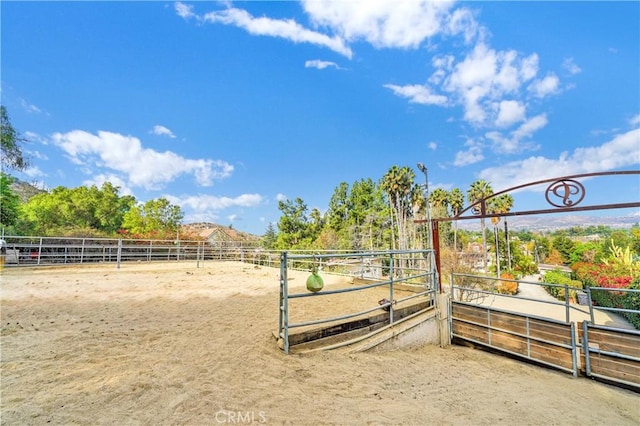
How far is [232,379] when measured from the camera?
2299 mm

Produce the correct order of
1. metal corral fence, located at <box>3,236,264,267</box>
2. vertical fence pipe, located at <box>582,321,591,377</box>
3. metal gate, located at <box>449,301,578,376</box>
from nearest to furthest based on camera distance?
vertical fence pipe, located at <box>582,321,591,377</box> < metal gate, located at <box>449,301,578,376</box> < metal corral fence, located at <box>3,236,264,267</box>

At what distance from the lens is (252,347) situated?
9.82 ft

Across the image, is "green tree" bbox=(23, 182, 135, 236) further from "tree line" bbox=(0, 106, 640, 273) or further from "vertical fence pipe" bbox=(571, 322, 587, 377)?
"vertical fence pipe" bbox=(571, 322, 587, 377)

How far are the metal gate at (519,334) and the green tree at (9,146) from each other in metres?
17.2

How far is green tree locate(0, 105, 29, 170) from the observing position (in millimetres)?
11375

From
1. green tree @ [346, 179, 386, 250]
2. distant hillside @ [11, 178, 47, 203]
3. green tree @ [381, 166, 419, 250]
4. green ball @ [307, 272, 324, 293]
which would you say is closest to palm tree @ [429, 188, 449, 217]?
green tree @ [346, 179, 386, 250]

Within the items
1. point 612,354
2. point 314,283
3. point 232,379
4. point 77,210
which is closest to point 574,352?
point 612,354

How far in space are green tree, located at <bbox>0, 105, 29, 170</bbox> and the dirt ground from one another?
10979 millimetres

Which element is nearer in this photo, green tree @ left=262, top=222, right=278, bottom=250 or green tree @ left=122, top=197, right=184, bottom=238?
green tree @ left=122, top=197, right=184, bottom=238

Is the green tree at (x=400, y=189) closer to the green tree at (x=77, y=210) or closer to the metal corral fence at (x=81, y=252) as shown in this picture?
the metal corral fence at (x=81, y=252)

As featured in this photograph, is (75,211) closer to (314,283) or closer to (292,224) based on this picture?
(292,224)

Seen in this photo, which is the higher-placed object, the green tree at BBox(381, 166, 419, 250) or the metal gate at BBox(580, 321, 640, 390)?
the green tree at BBox(381, 166, 419, 250)

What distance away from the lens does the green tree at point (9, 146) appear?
1138cm

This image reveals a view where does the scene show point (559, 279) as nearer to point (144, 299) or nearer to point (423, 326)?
point (423, 326)
